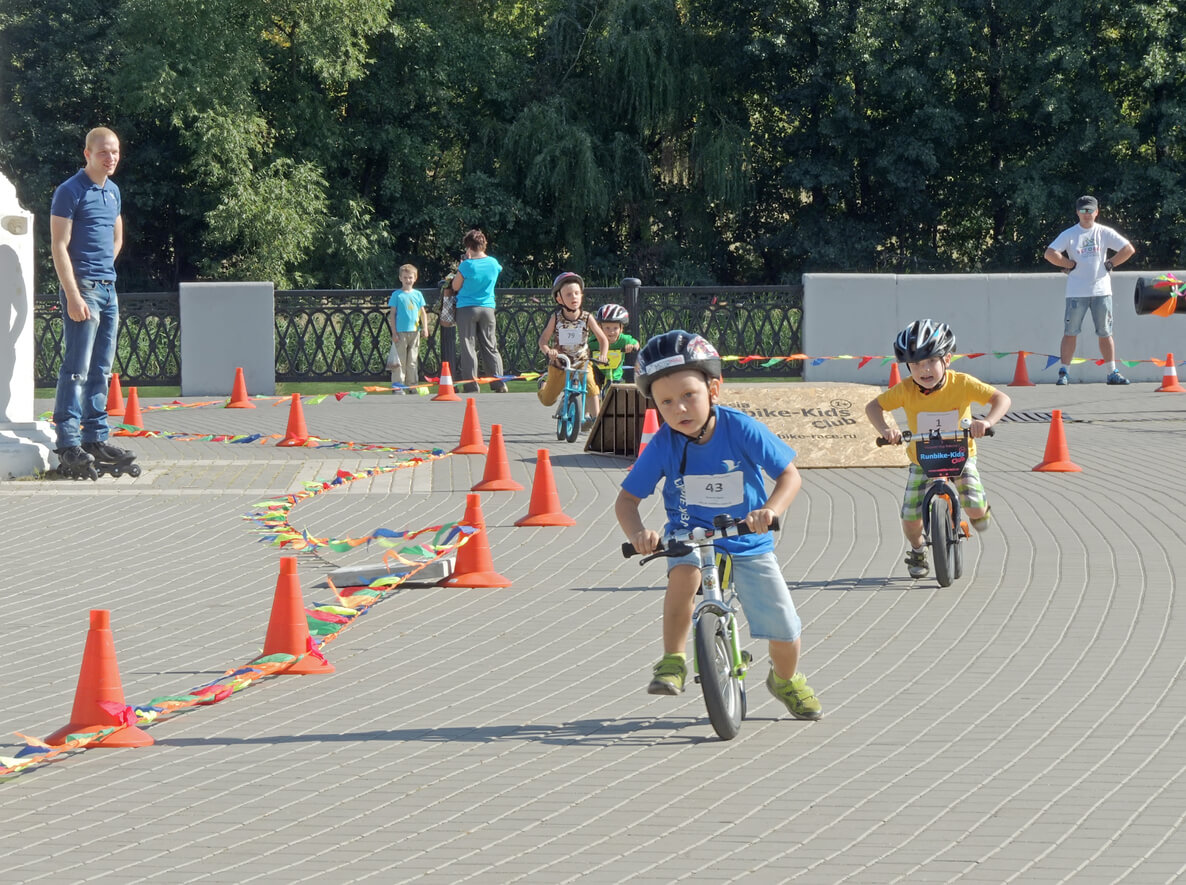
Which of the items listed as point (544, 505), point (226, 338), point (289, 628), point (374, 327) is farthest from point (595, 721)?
point (374, 327)

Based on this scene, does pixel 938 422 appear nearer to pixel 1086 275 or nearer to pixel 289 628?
pixel 289 628

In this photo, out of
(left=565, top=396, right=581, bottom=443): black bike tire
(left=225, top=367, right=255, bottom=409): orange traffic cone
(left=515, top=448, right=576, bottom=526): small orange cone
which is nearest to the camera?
(left=515, top=448, right=576, bottom=526): small orange cone

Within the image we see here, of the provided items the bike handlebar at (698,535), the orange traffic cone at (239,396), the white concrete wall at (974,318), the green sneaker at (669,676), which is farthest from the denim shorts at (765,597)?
the white concrete wall at (974,318)

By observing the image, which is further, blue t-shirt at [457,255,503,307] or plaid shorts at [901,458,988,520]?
blue t-shirt at [457,255,503,307]

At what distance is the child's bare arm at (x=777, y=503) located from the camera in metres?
5.76

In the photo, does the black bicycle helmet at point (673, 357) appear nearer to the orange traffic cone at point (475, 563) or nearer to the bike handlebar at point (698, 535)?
the bike handlebar at point (698, 535)

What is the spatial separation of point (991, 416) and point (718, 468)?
10.4 feet

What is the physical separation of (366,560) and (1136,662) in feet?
14.5

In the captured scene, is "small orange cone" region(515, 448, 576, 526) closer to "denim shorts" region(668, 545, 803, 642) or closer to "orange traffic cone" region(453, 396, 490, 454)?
"orange traffic cone" region(453, 396, 490, 454)

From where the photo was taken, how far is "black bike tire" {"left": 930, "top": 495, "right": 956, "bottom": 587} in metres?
8.85

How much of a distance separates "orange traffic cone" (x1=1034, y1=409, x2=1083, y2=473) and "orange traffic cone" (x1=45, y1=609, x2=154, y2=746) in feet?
29.5

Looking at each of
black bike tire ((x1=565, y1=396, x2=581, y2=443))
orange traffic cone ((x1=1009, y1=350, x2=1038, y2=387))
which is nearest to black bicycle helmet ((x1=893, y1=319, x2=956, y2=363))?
black bike tire ((x1=565, y1=396, x2=581, y2=443))

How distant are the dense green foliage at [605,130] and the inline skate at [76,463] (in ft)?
81.1

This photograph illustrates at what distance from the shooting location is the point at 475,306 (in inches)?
822
